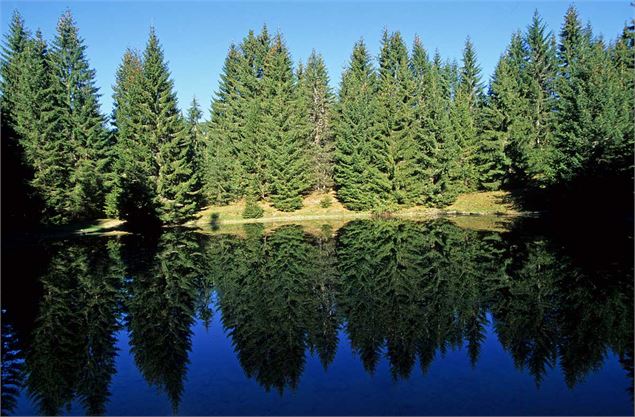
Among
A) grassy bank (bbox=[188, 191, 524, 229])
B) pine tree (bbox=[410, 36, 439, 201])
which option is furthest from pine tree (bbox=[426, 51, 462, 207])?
grassy bank (bbox=[188, 191, 524, 229])

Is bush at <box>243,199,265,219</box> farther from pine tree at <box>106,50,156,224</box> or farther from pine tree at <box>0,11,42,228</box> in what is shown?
pine tree at <box>0,11,42,228</box>

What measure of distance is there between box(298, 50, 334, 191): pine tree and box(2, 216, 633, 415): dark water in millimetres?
32654

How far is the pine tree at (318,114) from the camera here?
173 feet

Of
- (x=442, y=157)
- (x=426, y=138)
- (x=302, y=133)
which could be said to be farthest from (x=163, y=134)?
(x=442, y=157)

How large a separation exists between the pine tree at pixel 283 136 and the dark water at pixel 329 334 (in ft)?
88.0

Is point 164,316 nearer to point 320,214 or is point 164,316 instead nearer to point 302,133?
point 320,214

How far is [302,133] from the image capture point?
51656 mm

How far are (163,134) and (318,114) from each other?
902 inches

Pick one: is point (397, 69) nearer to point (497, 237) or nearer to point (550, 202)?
point (550, 202)

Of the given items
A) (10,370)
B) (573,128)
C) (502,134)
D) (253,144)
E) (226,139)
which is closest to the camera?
(10,370)

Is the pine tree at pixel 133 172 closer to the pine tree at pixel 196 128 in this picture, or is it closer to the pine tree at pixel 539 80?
the pine tree at pixel 196 128

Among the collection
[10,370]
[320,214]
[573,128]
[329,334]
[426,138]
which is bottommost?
[329,334]

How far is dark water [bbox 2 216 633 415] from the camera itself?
760 centimetres

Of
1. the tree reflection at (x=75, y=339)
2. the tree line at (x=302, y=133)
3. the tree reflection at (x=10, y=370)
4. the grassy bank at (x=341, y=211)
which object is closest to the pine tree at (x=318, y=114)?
the tree line at (x=302, y=133)
